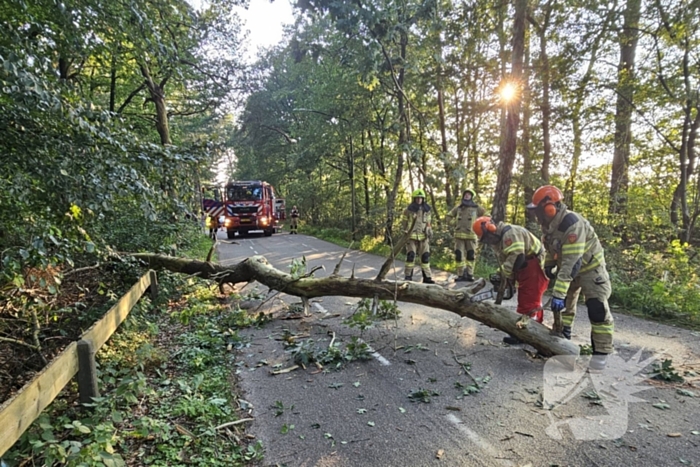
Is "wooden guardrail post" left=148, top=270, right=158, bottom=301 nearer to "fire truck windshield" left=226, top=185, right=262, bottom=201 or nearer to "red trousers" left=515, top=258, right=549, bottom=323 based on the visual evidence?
"red trousers" left=515, top=258, right=549, bottom=323

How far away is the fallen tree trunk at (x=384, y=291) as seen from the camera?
13.5 feet

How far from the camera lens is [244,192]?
70.5 feet

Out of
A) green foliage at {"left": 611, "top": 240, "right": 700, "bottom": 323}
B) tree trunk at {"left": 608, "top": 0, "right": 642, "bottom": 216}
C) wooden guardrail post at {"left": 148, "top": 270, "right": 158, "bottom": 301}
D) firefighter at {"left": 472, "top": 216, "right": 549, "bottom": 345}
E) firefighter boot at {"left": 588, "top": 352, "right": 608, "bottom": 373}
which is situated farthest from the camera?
tree trunk at {"left": 608, "top": 0, "right": 642, "bottom": 216}

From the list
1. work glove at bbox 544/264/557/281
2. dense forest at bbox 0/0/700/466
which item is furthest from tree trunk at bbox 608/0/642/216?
work glove at bbox 544/264/557/281

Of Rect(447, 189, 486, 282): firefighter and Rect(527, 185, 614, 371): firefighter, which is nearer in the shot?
Rect(527, 185, 614, 371): firefighter

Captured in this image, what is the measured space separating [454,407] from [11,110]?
15.6 feet

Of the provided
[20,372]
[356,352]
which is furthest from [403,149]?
[20,372]

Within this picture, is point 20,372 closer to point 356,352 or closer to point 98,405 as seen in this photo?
point 98,405

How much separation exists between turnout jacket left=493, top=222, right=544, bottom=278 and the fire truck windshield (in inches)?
729

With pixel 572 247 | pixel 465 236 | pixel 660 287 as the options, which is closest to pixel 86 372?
pixel 572 247

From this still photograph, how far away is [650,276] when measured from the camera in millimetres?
7102

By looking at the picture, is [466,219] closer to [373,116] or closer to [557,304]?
[557,304]

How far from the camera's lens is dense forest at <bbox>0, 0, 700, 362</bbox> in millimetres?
3516

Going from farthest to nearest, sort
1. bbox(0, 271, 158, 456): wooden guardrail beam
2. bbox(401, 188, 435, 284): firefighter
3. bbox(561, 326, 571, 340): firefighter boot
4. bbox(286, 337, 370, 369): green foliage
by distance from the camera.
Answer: bbox(401, 188, 435, 284): firefighter
bbox(561, 326, 571, 340): firefighter boot
bbox(286, 337, 370, 369): green foliage
bbox(0, 271, 158, 456): wooden guardrail beam
